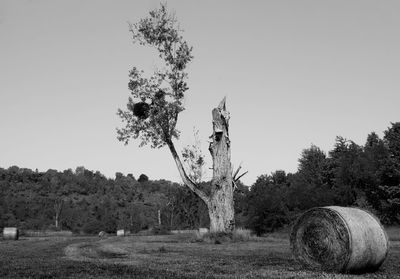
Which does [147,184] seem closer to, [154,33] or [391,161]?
[391,161]

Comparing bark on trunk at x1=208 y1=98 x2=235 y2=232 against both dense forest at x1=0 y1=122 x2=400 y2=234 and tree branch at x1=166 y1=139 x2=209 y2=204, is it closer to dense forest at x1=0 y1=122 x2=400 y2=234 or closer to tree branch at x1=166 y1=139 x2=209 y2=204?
tree branch at x1=166 y1=139 x2=209 y2=204

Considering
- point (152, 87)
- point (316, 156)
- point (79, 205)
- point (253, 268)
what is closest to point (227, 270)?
point (253, 268)

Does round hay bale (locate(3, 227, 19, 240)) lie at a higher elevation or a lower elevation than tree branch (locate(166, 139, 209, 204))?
lower

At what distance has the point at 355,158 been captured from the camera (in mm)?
75000

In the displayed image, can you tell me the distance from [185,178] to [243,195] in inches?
2865

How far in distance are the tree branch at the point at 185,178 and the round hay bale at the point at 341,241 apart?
18.7 metres

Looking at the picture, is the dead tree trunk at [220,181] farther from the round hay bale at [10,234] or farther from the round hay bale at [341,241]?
the round hay bale at [10,234]

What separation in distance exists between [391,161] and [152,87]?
39282 millimetres

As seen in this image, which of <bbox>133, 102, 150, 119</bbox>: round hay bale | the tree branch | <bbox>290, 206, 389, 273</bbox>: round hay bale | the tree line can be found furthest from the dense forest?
<bbox>290, 206, 389, 273</bbox>: round hay bale

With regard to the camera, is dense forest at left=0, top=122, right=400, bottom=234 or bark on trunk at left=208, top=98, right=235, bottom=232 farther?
dense forest at left=0, top=122, right=400, bottom=234

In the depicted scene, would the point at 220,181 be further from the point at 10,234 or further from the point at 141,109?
the point at 10,234

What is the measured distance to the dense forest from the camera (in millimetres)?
60350

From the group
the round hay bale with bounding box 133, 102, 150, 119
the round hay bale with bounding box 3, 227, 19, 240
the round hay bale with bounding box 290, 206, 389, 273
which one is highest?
the round hay bale with bounding box 133, 102, 150, 119

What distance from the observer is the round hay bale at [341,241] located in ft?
43.1
